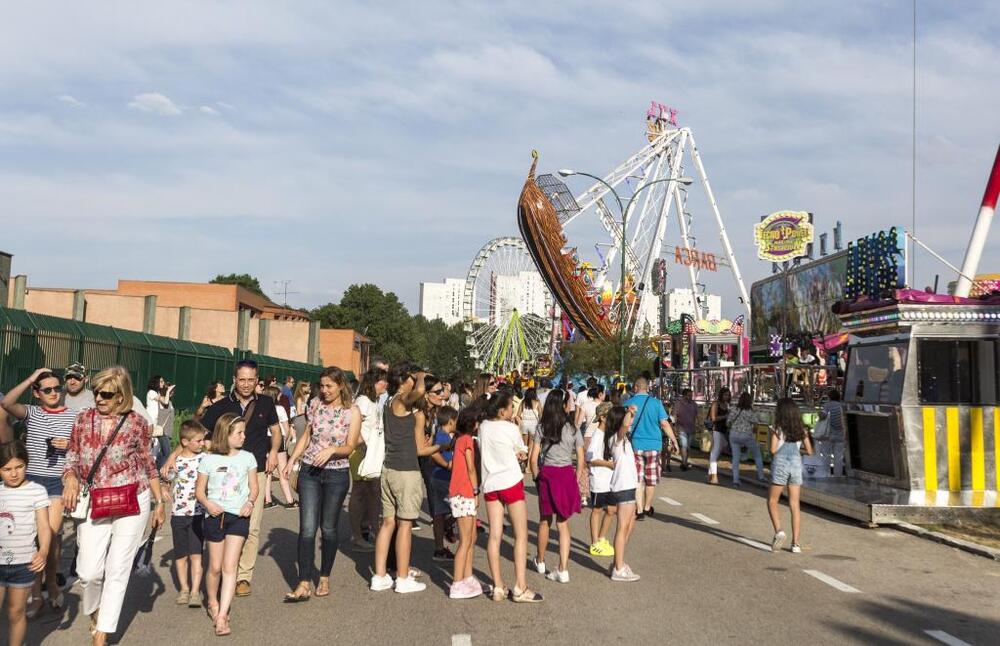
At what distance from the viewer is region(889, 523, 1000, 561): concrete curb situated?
10094 millimetres

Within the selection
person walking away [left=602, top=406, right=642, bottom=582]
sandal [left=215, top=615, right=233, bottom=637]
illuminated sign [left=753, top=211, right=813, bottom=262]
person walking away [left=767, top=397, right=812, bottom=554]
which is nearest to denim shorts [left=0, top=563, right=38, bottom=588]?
sandal [left=215, top=615, right=233, bottom=637]

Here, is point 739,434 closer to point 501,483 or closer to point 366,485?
point 366,485

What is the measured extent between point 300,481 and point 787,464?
534cm

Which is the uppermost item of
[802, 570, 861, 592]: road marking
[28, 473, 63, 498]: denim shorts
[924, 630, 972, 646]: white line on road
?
[28, 473, 63, 498]: denim shorts

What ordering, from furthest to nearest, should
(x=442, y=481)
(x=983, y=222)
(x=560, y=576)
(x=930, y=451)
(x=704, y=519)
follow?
(x=983, y=222) → (x=704, y=519) → (x=930, y=451) → (x=442, y=481) → (x=560, y=576)

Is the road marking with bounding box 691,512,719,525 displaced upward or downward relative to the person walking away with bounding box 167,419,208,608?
downward

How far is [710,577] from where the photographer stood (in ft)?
28.9

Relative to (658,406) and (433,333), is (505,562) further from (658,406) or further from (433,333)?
(433,333)

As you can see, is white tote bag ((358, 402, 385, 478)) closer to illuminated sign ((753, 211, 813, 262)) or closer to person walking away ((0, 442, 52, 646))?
person walking away ((0, 442, 52, 646))

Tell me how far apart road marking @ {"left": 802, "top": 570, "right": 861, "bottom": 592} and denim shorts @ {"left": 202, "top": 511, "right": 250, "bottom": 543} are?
5.13 meters

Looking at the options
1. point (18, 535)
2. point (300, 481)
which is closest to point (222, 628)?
point (300, 481)

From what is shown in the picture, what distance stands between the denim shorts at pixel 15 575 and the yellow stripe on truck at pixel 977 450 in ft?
36.6

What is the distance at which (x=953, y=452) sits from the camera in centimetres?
1237

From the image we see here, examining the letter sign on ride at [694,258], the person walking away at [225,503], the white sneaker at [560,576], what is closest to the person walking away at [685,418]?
the white sneaker at [560,576]
